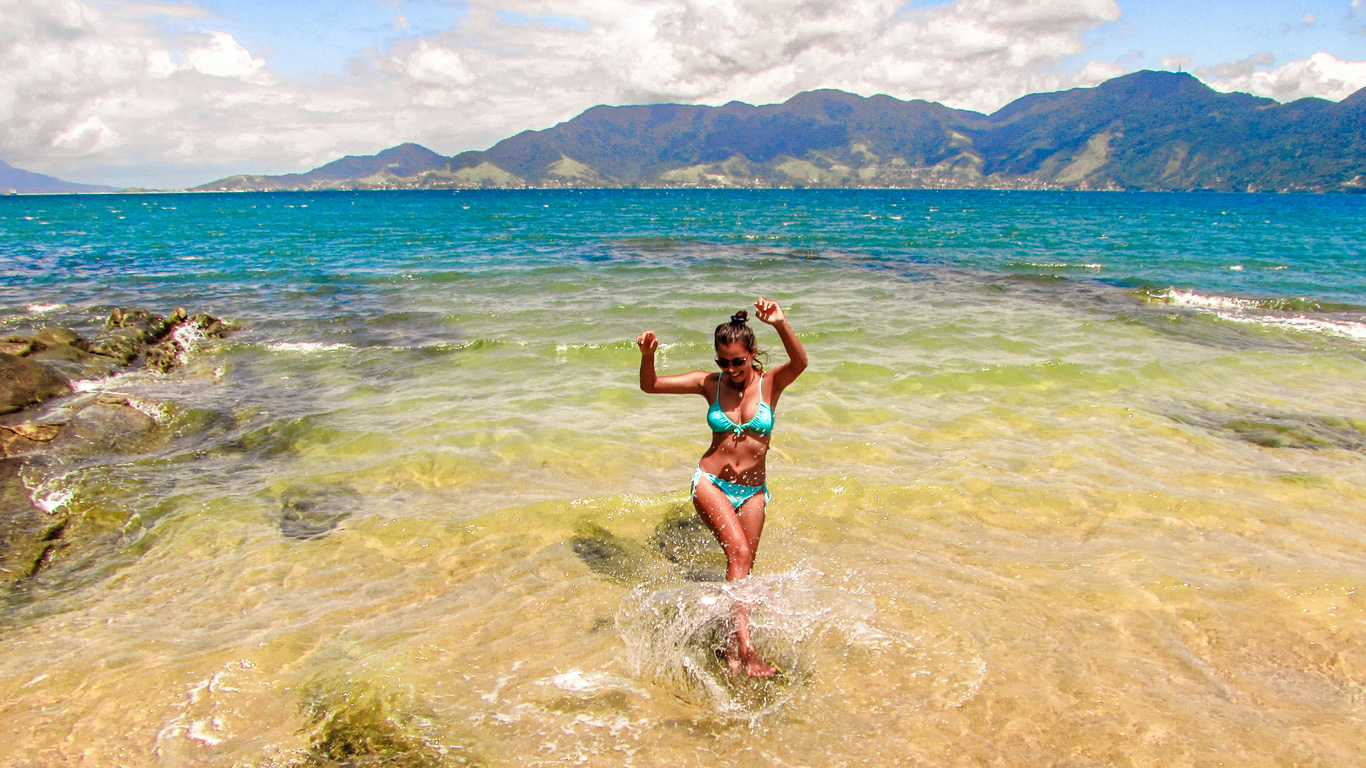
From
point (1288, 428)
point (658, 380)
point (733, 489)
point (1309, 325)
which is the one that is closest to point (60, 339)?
point (658, 380)

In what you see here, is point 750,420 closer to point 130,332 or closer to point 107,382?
point 107,382

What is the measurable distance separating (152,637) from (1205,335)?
18695mm

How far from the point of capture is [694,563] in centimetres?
649

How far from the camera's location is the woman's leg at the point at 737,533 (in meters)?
4.55

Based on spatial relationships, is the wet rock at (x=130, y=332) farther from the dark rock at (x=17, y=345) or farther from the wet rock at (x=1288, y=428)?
the wet rock at (x=1288, y=428)

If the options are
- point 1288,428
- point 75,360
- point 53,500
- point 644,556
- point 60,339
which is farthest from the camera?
point 60,339

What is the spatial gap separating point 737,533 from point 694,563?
67.9 inches

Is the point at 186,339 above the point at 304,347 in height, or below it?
above

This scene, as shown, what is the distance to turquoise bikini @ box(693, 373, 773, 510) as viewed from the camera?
4.89 metres

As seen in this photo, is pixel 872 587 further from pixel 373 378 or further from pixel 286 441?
pixel 373 378

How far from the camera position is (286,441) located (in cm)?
929

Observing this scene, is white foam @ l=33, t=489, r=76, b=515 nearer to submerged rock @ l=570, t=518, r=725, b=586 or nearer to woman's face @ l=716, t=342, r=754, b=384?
submerged rock @ l=570, t=518, r=725, b=586

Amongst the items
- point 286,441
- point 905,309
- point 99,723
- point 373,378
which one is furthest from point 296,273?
point 99,723

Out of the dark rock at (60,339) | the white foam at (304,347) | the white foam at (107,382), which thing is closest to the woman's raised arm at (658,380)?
the white foam at (107,382)
